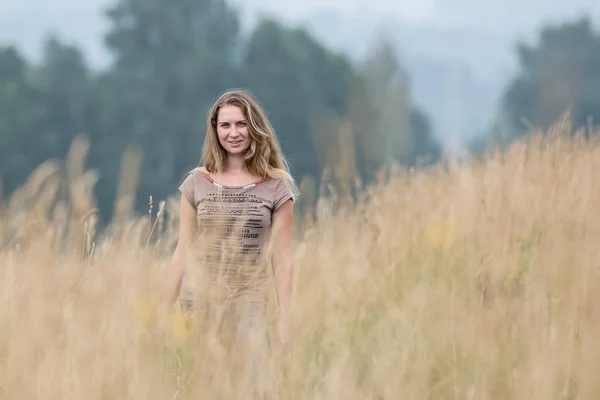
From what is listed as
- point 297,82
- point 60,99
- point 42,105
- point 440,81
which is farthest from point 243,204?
point 440,81

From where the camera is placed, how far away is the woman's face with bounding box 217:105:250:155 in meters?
3.16

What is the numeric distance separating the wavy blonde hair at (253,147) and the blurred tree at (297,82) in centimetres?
3749

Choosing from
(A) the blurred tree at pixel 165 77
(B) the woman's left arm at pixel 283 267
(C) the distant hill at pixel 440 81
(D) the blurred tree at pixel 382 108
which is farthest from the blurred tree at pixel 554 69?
(B) the woman's left arm at pixel 283 267

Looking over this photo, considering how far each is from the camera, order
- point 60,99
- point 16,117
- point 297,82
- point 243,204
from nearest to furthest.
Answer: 1. point 243,204
2. point 16,117
3. point 60,99
4. point 297,82

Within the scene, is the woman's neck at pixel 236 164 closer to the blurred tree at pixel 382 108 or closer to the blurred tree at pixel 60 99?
the blurred tree at pixel 382 108

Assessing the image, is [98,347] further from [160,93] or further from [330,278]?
[160,93]

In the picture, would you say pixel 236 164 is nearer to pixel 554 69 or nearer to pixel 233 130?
pixel 233 130

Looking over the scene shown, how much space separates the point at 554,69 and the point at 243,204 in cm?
4677

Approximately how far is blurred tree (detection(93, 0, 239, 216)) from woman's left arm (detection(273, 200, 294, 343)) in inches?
1421

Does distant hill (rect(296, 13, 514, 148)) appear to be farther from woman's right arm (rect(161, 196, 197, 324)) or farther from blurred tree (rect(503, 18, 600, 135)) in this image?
woman's right arm (rect(161, 196, 197, 324))

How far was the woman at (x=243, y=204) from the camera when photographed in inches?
112

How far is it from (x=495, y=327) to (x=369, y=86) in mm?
43148

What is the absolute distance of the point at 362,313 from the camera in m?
2.96

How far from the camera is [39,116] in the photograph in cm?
4153
